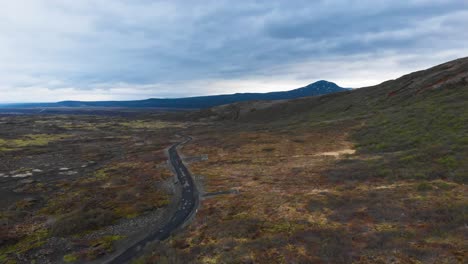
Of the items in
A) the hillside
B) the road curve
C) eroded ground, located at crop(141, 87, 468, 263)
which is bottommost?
the road curve

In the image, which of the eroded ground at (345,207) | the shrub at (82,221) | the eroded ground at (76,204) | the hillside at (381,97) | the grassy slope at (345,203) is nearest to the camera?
the eroded ground at (345,207)

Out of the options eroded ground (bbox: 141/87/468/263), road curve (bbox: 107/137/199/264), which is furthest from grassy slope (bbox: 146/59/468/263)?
road curve (bbox: 107/137/199/264)

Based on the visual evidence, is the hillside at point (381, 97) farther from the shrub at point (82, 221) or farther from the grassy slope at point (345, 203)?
the shrub at point (82, 221)

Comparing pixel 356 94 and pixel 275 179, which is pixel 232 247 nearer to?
pixel 275 179

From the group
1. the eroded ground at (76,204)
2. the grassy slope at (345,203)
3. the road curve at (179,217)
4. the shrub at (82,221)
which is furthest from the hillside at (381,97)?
A: the shrub at (82,221)

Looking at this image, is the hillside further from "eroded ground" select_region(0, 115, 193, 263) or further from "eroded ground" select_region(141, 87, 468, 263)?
"eroded ground" select_region(0, 115, 193, 263)

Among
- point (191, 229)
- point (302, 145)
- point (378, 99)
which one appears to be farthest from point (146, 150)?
point (378, 99)

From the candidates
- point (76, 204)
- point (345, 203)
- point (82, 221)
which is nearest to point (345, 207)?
point (345, 203)

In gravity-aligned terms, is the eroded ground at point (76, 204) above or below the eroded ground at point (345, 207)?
below

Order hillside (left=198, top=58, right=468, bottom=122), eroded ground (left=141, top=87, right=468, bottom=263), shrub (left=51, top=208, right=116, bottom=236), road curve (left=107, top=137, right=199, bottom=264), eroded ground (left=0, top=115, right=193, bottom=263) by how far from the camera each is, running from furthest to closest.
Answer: hillside (left=198, top=58, right=468, bottom=122), shrub (left=51, top=208, right=116, bottom=236), eroded ground (left=0, top=115, right=193, bottom=263), road curve (left=107, top=137, right=199, bottom=264), eroded ground (left=141, top=87, right=468, bottom=263)
